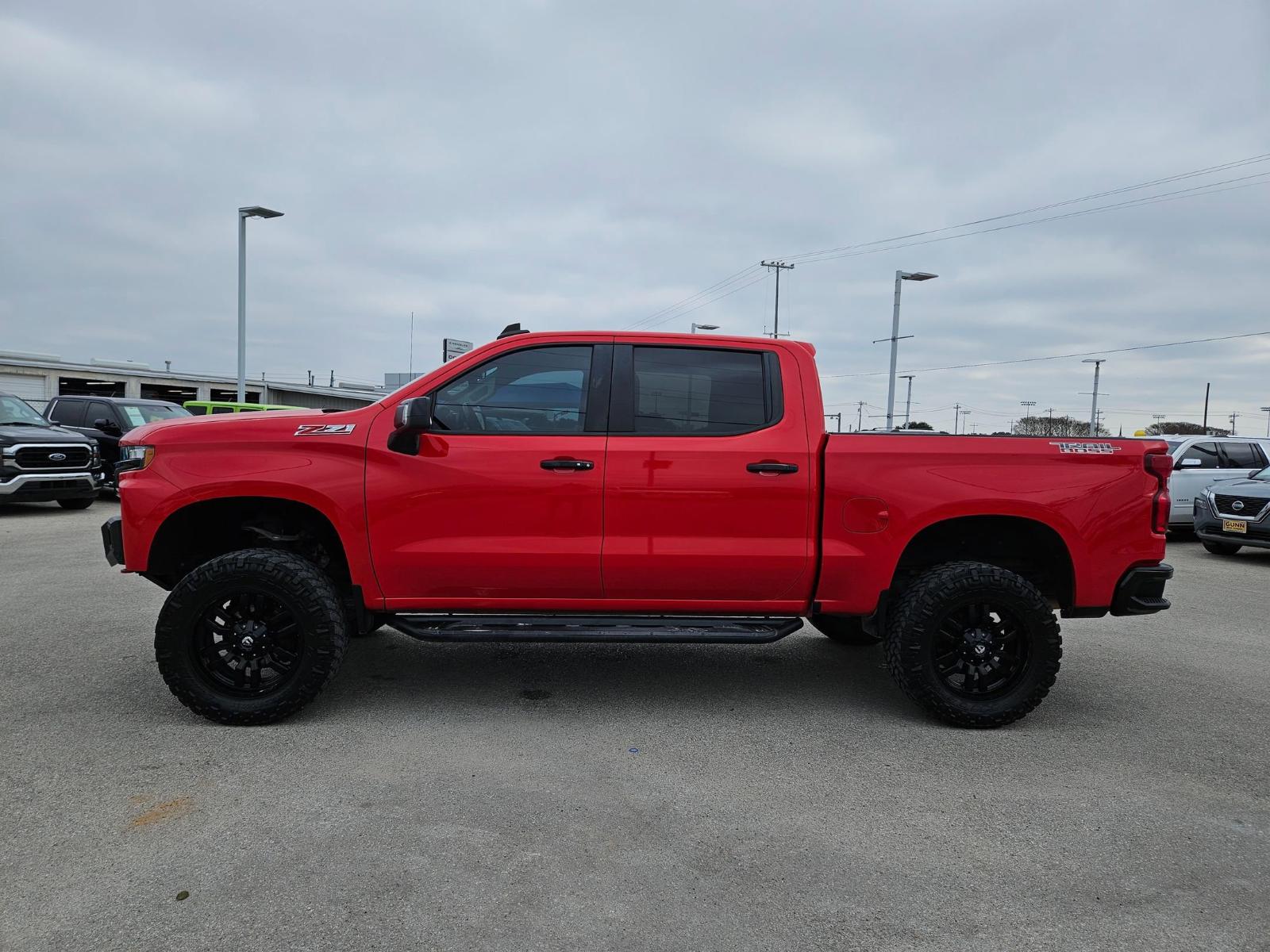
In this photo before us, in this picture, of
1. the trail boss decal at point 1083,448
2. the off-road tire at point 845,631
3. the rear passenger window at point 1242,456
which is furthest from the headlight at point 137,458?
the rear passenger window at point 1242,456

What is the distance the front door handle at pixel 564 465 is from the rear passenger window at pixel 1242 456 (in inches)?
531

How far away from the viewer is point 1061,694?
4.93m

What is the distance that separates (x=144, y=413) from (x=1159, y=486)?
53.8 ft

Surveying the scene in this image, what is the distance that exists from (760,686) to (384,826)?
2.49 m

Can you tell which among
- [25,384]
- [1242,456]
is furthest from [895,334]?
[25,384]

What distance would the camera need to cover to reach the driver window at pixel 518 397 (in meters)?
4.34

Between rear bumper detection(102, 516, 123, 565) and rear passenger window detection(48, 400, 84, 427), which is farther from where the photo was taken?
rear passenger window detection(48, 400, 84, 427)

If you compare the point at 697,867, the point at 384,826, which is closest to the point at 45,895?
the point at 384,826

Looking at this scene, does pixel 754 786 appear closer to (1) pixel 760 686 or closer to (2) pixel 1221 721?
(1) pixel 760 686

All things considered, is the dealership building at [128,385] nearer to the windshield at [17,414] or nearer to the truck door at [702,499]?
the windshield at [17,414]

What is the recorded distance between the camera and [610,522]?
4.22 m

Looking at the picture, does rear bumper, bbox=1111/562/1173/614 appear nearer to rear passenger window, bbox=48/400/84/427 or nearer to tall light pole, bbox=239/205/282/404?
rear passenger window, bbox=48/400/84/427

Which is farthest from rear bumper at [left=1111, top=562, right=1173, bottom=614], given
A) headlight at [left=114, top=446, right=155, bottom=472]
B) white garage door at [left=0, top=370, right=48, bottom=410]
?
white garage door at [left=0, top=370, right=48, bottom=410]

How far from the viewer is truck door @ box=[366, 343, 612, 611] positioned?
4.19 m
